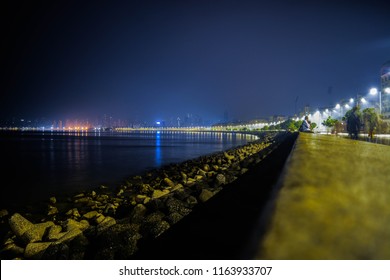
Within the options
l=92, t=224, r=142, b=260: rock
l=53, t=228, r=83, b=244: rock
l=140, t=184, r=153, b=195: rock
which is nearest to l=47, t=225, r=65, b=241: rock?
l=53, t=228, r=83, b=244: rock

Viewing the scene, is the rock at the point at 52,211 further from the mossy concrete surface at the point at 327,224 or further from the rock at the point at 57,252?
the mossy concrete surface at the point at 327,224

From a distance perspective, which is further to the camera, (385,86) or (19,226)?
(385,86)

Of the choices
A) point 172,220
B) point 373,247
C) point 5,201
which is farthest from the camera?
point 5,201

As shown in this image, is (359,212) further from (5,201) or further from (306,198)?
(5,201)

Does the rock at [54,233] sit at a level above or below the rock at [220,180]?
below

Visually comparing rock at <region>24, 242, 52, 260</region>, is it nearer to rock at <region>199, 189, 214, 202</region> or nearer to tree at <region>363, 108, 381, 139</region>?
rock at <region>199, 189, 214, 202</region>

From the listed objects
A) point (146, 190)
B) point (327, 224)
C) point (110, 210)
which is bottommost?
point (146, 190)

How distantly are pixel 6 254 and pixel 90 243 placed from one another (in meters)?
1.84

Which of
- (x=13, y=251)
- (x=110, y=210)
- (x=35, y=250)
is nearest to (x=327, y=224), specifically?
(x=35, y=250)

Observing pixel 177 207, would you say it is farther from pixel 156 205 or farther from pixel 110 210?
pixel 110 210

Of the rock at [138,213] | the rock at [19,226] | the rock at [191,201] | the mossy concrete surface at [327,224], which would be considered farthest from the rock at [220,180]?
the mossy concrete surface at [327,224]
